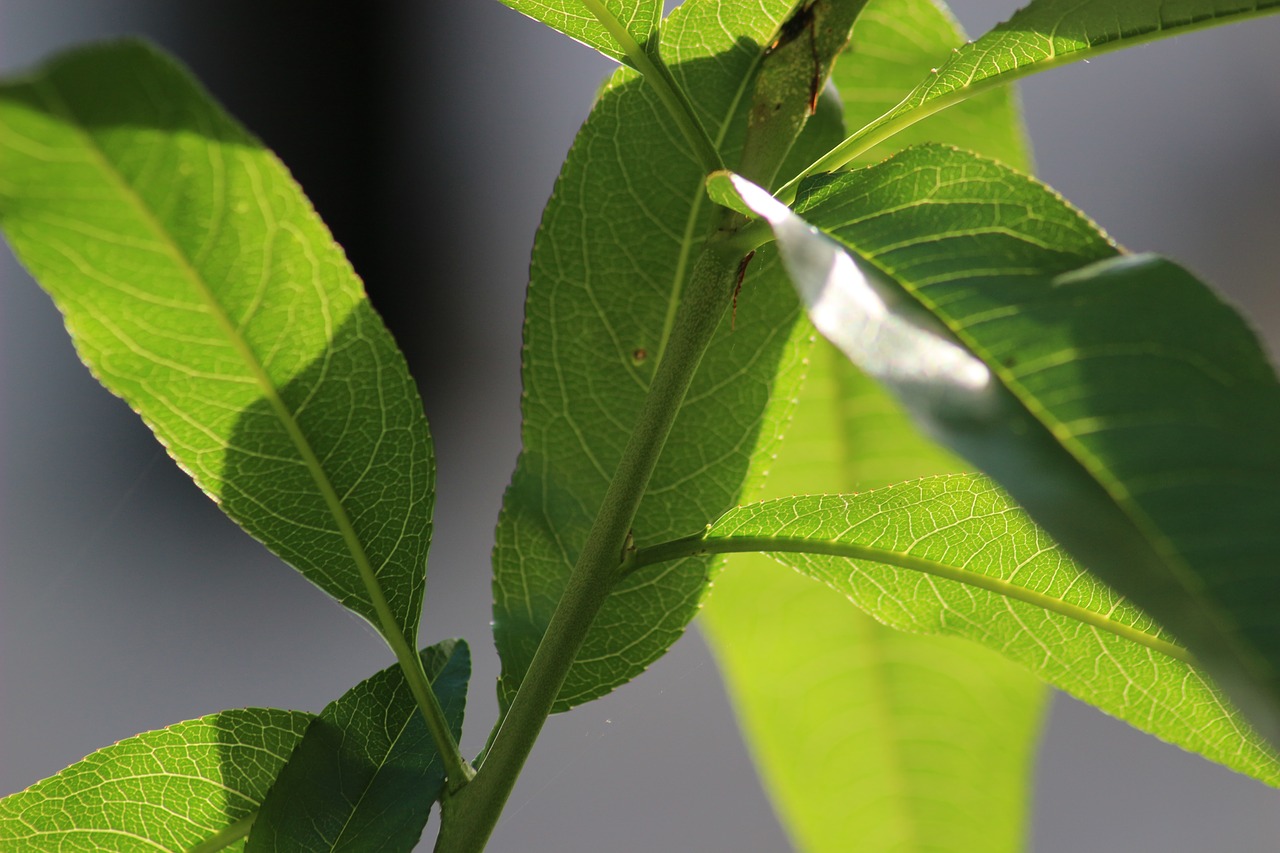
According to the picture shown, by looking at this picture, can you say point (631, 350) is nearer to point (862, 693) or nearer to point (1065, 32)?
point (1065, 32)

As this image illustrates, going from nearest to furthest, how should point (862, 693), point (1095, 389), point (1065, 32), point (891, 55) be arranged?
1. point (1095, 389)
2. point (1065, 32)
3. point (891, 55)
4. point (862, 693)

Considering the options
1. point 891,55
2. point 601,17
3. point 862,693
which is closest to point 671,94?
point 601,17

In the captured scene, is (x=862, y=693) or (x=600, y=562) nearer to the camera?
(x=600, y=562)

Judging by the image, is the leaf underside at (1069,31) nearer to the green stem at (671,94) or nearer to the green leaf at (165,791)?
the green stem at (671,94)

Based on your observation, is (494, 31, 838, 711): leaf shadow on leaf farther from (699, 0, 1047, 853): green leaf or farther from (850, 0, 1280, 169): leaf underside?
(699, 0, 1047, 853): green leaf

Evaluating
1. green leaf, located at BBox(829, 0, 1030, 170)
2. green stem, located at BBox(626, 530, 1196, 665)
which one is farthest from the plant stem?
green leaf, located at BBox(829, 0, 1030, 170)

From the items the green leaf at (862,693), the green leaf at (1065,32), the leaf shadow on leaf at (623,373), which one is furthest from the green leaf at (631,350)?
the green leaf at (862,693)
